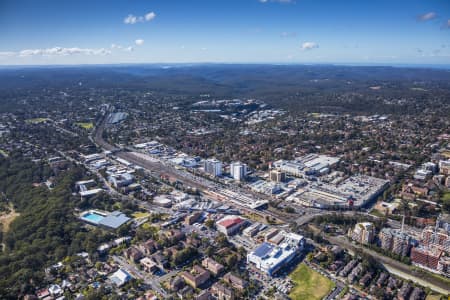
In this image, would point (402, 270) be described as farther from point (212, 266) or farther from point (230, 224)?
point (212, 266)

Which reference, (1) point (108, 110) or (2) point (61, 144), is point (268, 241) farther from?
(1) point (108, 110)

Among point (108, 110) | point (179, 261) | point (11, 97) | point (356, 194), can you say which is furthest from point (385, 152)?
point (11, 97)

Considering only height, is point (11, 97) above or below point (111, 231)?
above

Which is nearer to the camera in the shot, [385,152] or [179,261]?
[179,261]

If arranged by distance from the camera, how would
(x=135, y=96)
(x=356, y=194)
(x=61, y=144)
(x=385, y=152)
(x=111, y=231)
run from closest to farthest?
(x=111, y=231), (x=356, y=194), (x=385, y=152), (x=61, y=144), (x=135, y=96)

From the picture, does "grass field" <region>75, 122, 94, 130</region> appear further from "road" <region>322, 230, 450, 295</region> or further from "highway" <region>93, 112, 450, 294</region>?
"road" <region>322, 230, 450, 295</region>

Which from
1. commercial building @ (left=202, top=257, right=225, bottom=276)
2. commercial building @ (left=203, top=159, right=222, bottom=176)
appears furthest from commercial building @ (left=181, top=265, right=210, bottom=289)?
commercial building @ (left=203, top=159, right=222, bottom=176)

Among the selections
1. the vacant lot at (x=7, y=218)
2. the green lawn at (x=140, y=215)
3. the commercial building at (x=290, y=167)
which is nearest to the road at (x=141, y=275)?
the green lawn at (x=140, y=215)
